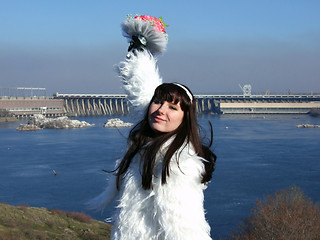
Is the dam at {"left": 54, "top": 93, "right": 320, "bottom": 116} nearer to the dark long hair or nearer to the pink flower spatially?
the pink flower

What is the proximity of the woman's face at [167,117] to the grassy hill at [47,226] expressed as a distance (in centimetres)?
517

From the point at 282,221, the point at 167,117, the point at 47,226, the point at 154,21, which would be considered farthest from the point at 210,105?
the point at 167,117

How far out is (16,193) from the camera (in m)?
10.8

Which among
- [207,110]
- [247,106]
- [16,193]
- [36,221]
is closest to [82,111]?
[207,110]

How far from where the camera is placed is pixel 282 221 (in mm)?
8086

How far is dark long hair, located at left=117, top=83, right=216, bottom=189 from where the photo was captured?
63 cm

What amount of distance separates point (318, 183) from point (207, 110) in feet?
112

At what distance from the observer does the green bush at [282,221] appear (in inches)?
302

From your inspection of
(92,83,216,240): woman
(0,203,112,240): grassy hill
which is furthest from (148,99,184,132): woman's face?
(0,203,112,240): grassy hill

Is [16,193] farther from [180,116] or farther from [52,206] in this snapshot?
[180,116]

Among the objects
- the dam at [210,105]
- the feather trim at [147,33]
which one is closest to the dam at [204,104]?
the dam at [210,105]

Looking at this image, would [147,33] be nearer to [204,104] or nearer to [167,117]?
[167,117]

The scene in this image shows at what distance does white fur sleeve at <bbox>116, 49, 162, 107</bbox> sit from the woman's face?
0.39ft

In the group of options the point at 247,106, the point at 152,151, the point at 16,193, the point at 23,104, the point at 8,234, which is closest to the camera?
the point at 152,151
